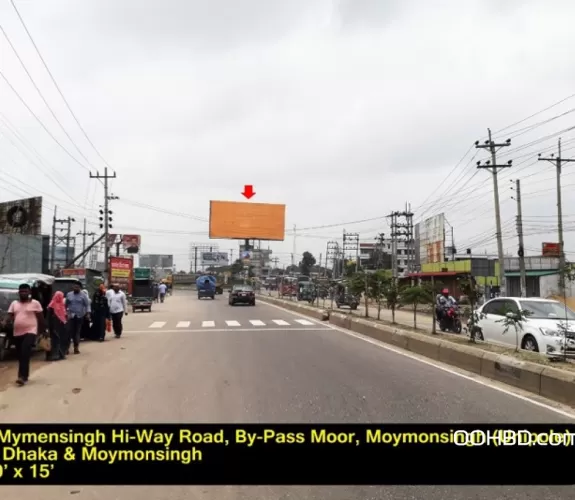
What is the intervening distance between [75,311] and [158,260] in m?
123

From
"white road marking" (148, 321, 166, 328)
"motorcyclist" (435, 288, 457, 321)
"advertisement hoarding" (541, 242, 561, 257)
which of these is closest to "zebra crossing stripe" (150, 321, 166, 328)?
"white road marking" (148, 321, 166, 328)

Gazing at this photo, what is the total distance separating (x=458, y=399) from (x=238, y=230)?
51.5 m

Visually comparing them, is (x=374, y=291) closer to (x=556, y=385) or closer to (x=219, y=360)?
(x=219, y=360)

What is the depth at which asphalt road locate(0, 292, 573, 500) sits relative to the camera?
4.76 meters

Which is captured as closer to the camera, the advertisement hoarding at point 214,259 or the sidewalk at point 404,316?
the sidewalk at point 404,316

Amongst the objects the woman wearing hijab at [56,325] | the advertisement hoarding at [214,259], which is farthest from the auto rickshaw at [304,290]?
→ the advertisement hoarding at [214,259]

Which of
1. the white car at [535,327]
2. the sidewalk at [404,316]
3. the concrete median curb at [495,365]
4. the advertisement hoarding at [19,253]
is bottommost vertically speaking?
the sidewalk at [404,316]

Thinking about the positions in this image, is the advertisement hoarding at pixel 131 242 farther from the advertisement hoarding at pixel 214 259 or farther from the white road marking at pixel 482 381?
the advertisement hoarding at pixel 214 259

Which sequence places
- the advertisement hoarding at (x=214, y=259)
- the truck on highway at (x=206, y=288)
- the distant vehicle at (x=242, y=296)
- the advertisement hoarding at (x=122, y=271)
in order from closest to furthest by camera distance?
the advertisement hoarding at (x=122, y=271)
the distant vehicle at (x=242, y=296)
the truck on highway at (x=206, y=288)
the advertisement hoarding at (x=214, y=259)

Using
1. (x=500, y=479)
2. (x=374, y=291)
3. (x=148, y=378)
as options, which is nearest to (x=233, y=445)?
(x=500, y=479)

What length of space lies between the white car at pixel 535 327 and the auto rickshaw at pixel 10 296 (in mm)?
10195

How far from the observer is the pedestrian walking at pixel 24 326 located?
9.20 meters

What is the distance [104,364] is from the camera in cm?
1182

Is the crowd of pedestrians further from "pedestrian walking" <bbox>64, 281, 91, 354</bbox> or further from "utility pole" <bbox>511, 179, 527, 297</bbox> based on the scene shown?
"utility pole" <bbox>511, 179, 527, 297</bbox>
